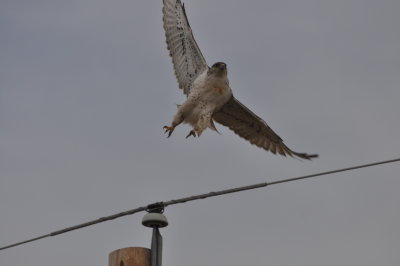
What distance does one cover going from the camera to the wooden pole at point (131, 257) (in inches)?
169

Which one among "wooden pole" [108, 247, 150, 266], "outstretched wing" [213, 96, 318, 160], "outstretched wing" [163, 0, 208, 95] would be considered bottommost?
"wooden pole" [108, 247, 150, 266]

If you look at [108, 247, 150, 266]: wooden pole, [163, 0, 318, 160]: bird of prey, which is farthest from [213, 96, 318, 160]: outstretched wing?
[108, 247, 150, 266]: wooden pole

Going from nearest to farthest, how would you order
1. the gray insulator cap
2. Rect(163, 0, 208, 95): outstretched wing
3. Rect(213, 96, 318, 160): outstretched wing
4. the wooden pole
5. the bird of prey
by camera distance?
1. the wooden pole
2. the gray insulator cap
3. the bird of prey
4. Rect(163, 0, 208, 95): outstretched wing
5. Rect(213, 96, 318, 160): outstretched wing

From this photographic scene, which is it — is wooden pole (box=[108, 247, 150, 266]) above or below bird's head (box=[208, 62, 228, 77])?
below

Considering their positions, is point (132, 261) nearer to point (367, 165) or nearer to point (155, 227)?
point (155, 227)

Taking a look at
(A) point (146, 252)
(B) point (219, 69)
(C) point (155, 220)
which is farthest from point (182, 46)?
(A) point (146, 252)

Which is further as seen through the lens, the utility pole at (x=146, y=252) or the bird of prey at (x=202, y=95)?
the bird of prey at (x=202, y=95)

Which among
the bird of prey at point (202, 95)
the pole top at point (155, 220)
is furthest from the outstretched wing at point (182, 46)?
the pole top at point (155, 220)

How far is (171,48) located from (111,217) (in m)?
5.53

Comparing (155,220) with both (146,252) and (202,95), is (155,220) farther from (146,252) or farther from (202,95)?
(202,95)

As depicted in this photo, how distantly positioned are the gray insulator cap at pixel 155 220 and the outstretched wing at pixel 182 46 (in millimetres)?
5185

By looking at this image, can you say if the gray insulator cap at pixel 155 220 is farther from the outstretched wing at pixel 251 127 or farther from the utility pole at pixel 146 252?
the outstretched wing at pixel 251 127

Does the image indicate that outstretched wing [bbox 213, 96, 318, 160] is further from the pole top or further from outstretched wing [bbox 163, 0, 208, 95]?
the pole top

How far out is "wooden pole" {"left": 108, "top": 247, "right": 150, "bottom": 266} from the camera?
14.1 ft
